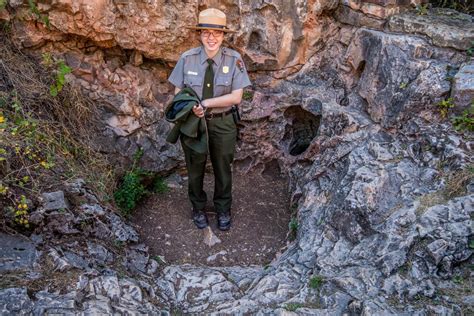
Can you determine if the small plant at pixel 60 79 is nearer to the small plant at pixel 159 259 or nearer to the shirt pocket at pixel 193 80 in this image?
the shirt pocket at pixel 193 80

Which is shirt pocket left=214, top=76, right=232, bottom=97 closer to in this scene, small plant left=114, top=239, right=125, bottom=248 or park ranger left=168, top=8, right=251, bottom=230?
park ranger left=168, top=8, right=251, bottom=230

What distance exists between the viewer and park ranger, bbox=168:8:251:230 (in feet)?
12.8

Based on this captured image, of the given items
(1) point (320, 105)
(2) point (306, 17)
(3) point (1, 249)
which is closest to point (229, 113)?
(1) point (320, 105)

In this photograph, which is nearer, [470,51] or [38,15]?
[470,51]

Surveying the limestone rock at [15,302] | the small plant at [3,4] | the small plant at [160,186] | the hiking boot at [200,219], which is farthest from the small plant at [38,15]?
the limestone rock at [15,302]

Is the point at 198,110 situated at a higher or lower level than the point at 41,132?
higher

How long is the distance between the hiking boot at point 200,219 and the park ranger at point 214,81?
0.59 metres

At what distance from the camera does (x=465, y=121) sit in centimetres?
362

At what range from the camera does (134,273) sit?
3.67 meters

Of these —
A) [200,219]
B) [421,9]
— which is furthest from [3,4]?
[421,9]

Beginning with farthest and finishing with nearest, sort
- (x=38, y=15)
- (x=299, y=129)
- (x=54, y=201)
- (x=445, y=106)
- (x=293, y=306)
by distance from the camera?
(x=299, y=129), (x=38, y=15), (x=445, y=106), (x=54, y=201), (x=293, y=306)

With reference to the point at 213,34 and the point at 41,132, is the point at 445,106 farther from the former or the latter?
the point at 41,132

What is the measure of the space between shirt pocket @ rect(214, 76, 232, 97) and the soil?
1507 mm

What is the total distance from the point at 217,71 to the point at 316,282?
2049 millimetres
